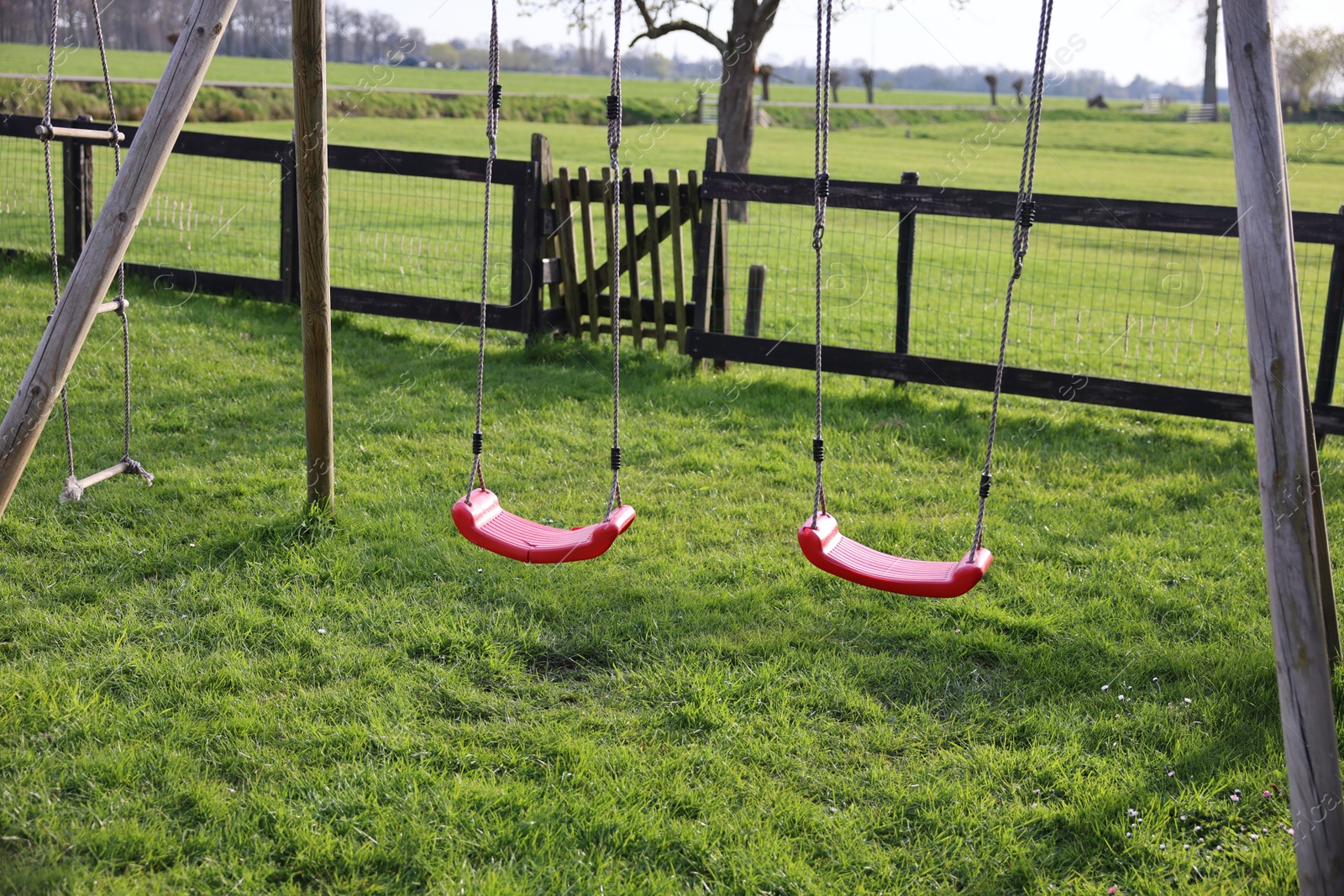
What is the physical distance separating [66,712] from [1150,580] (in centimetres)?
471

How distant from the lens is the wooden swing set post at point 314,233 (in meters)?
5.17

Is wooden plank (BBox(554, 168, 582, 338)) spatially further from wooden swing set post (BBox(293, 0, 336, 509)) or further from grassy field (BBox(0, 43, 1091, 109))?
grassy field (BBox(0, 43, 1091, 109))

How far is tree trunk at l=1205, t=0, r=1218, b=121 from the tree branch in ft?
26.9

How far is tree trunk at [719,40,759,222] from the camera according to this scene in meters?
18.9

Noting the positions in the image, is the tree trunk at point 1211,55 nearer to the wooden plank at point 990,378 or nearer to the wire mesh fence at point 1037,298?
the wire mesh fence at point 1037,298

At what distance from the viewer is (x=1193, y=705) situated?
412 cm

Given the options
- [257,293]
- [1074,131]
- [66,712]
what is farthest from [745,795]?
[1074,131]

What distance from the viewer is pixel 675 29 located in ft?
62.1

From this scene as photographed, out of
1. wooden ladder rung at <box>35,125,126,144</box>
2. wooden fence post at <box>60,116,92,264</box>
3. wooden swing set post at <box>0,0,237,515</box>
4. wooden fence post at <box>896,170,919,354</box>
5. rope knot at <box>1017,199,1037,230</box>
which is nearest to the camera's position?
rope knot at <box>1017,199,1037,230</box>

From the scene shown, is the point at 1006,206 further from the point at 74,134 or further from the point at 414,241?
the point at 414,241

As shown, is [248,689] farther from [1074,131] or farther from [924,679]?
[1074,131]

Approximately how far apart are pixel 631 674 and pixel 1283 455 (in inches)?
95.7

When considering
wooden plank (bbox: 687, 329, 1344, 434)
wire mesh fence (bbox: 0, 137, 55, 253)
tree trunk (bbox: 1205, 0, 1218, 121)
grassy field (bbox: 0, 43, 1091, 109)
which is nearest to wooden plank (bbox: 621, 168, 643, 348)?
wooden plank (bbox: 687, 329, 1344, 434)

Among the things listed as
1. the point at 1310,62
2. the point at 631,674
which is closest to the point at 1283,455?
the point at 631,674
